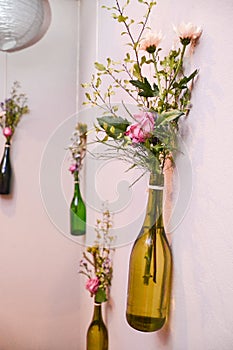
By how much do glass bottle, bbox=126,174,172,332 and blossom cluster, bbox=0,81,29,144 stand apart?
1.32 meters

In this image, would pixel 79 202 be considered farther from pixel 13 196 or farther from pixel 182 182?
pixel 182 182

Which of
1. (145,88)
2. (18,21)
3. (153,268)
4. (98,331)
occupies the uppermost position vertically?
(18,21)

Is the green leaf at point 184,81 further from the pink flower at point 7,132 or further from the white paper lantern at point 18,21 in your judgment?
the pink flower at point 7,132

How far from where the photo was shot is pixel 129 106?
1.28m

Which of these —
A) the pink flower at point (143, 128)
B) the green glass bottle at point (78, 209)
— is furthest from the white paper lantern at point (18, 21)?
the pink flower at point (143, 128)

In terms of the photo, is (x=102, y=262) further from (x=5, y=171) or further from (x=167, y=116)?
(x=167, y=116)

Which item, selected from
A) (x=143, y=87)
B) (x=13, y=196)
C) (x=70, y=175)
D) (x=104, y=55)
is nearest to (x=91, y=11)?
(x=104, y=55)

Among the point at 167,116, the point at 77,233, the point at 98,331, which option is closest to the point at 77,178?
the point at 77,233

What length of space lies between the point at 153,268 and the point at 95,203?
674mm

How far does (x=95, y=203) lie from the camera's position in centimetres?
174

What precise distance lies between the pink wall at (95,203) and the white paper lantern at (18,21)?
0.94 ft

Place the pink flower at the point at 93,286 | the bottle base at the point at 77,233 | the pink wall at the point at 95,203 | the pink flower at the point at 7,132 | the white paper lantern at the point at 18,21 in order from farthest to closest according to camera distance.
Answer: the pink flower at the point at 7,132
the bottle base at the point at 77,233
the white paper lantern at the point at 18,21
the pink flower at the point at 93,286
the pink wall at the point at 95,203

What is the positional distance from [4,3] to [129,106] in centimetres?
95

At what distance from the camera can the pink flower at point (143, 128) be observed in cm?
103
